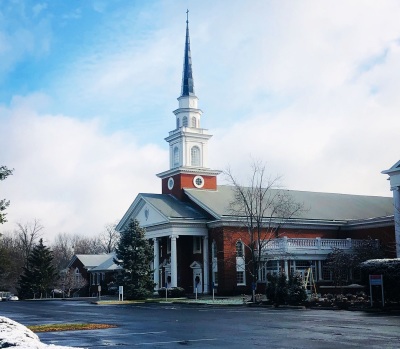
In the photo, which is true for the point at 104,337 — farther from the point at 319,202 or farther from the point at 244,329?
the point at 319,202

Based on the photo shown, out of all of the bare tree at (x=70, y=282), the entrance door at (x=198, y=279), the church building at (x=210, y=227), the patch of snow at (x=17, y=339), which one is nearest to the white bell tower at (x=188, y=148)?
the church building at (x=210, y=227)

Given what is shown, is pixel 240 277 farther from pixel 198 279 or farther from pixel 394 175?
pixel 394 175

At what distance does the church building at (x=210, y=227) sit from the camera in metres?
51.4

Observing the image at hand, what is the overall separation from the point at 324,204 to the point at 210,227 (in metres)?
14.2

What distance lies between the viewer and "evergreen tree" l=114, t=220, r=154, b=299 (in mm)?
49062

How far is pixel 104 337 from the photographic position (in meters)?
17.0

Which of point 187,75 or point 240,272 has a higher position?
point 187,75

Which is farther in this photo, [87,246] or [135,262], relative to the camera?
[87,246]

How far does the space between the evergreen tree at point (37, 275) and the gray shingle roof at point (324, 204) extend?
22.2 meters

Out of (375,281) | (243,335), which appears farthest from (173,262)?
(243,335)

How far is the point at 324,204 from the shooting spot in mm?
61781

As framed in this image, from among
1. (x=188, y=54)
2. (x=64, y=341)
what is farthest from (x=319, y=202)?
(x=64, y=341)

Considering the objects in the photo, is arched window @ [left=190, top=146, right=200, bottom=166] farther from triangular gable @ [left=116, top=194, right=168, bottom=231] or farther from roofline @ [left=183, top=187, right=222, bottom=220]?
triangular gable @ [left=116, top=194, right=168, bottom=231]

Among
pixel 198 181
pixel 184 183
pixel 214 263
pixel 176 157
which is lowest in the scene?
pixel 214 263
